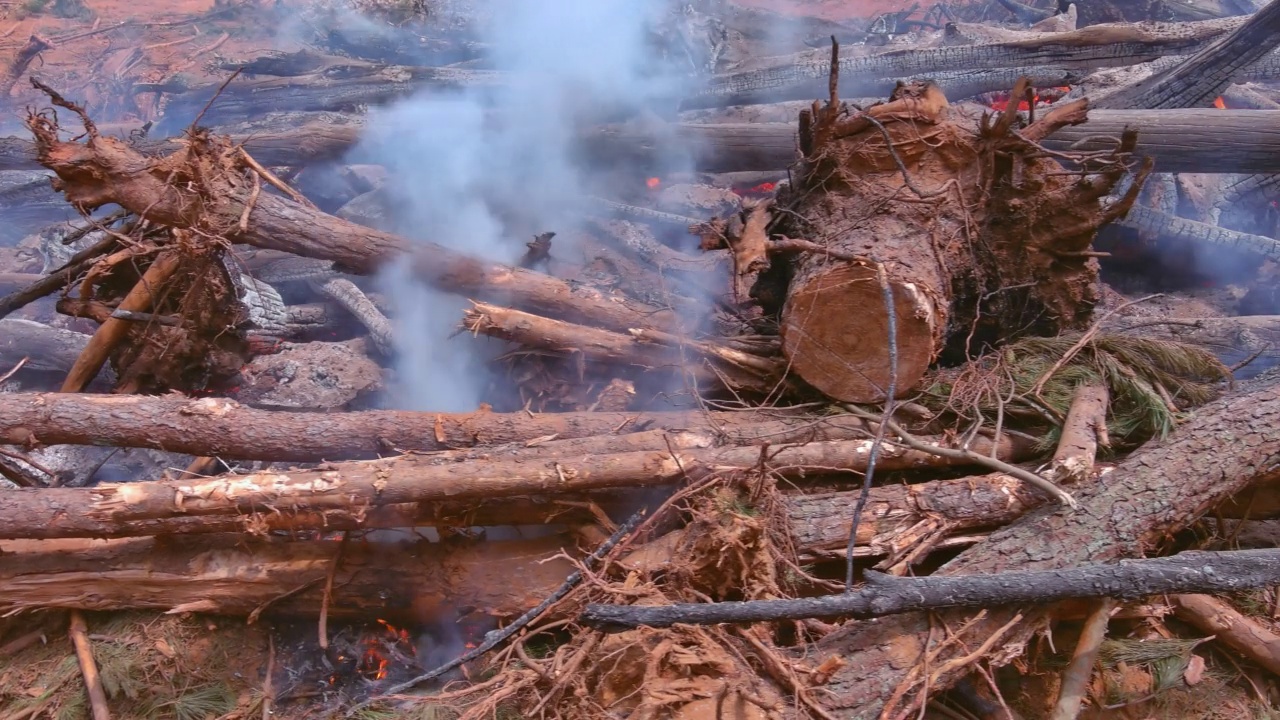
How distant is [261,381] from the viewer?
15.3 ft

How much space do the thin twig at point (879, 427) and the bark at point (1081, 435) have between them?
0.69 meters

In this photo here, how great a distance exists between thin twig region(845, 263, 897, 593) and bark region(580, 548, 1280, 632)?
114mm

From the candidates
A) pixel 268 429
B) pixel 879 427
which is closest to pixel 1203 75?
pixel 879 427

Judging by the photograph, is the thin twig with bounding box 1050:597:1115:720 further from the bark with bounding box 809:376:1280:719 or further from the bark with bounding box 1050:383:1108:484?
the bark with bounding box 1050:383:1108:484

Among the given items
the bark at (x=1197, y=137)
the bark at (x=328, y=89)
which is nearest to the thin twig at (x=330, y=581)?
the bark at (x=1197, y=137)

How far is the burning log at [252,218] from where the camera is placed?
12.1 feet

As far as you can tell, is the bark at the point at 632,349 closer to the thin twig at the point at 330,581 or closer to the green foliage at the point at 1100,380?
the green foliage at the point at 1100,380

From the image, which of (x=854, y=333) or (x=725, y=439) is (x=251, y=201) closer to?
(x=725, y=439)

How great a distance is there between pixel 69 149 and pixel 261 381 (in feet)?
5.24

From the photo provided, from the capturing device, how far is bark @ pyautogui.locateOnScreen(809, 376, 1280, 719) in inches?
96.0

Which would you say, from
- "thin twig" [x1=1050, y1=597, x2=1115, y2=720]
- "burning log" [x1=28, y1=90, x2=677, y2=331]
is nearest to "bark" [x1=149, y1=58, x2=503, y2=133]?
"burning log" [x1=28, y1=90, x2=677, y2=331]

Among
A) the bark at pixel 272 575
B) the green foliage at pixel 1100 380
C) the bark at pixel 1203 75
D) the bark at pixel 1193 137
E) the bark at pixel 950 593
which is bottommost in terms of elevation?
the bark at pixel 272 575

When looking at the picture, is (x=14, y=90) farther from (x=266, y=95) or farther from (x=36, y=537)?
(x=36, y=537)

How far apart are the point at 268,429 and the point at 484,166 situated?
3.50 m
